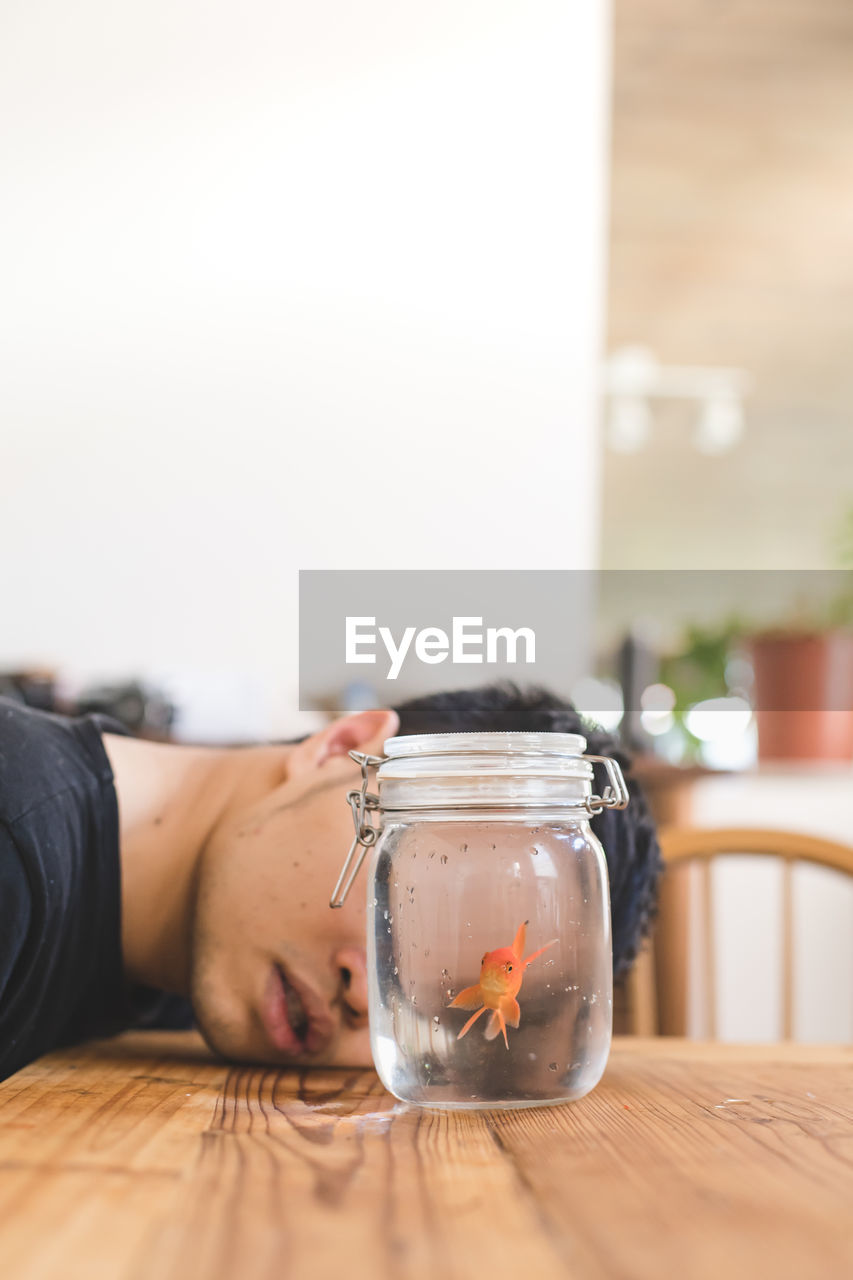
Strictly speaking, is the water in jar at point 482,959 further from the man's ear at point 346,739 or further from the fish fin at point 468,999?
the man's ear at point 346,739

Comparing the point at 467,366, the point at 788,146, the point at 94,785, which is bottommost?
the point at 94,785

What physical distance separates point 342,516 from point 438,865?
1.81 meters

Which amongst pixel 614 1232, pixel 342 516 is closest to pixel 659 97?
pixel 342 516

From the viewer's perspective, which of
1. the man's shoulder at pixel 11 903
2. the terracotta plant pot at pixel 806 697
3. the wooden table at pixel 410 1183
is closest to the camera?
the wooden table at pixel 410 1183

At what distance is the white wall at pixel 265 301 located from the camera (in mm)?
2211

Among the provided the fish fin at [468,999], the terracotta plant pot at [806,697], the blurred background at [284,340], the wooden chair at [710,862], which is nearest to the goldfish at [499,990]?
the fish fin at [468,999]

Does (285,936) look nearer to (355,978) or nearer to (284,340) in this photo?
(355,978)

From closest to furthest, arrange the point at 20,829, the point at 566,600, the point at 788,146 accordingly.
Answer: the point at 20,829, the point at 566,600, the point at 788,146

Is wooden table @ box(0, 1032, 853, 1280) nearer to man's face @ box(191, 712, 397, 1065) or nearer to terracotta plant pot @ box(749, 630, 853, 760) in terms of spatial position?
man's face @ box(191, 712, 397, 1065)

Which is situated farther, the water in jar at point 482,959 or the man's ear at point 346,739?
the man's ear at point 346,739

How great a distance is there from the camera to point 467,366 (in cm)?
226

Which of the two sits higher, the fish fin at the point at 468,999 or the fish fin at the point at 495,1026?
the fish fin at the point at 468,999

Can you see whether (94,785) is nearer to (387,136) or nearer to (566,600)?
(566,600)

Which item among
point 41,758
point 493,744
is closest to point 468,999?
point 493,744
